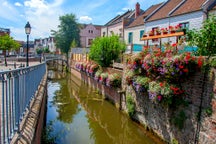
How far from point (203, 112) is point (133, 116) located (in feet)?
14.6

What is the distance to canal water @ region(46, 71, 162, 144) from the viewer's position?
25.8 feet

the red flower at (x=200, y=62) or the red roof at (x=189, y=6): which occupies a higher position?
the red roof at (x=189, y=6)

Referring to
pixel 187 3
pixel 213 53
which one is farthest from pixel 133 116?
pixel 187 3

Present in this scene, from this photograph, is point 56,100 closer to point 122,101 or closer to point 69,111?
point 69,111

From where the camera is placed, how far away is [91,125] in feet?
31.3

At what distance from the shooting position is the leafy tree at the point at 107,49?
15.3m

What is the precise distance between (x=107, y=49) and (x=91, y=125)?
7358 mm

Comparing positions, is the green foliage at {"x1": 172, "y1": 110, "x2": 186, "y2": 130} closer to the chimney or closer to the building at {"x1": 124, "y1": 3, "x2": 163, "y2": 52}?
the building at {"x1": 124, "y1": 3, "x2": 163, "y2": 52}

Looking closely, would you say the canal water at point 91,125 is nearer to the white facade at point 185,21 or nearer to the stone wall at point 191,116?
the stone wall at point 191,116

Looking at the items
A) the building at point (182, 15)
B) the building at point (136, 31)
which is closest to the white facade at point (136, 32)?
the building at point (136, 31)

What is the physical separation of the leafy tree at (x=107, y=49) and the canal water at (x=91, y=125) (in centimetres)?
371

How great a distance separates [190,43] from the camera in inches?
287

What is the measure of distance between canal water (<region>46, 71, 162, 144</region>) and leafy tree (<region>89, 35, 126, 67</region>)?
3.71 metres

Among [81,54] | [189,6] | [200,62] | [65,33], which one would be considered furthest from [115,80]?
[65,33]
